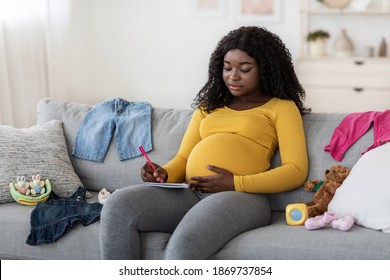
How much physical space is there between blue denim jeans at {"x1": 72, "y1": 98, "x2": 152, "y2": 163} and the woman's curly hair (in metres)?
0.32

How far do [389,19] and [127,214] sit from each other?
3846mm

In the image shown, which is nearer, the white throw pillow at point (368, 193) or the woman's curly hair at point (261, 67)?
the white throw pillow at point (368, 193)

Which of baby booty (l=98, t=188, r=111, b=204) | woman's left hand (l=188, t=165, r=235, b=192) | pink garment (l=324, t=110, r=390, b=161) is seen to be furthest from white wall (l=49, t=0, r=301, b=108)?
woman's left hand (l=188, t=165, r=235, b=192)

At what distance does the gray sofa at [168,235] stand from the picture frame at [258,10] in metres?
2.71

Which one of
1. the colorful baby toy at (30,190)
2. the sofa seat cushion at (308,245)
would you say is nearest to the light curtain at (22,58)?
the colorful baby toy at (30,190)

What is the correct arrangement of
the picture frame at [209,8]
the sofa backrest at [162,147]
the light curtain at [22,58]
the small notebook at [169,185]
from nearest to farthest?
the small notebook at [169,185] → the sofa backrest at [162,147] → the light curtain at [22,58] → the picture frame at [209,8]

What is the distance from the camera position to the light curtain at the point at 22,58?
4.32 metres

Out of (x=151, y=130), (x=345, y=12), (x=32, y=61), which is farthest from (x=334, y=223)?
(x=345, y=12)

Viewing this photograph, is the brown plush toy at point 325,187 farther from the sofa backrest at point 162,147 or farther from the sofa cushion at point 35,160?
the sofa cushion at point 35,160

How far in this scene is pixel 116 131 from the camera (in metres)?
2.88

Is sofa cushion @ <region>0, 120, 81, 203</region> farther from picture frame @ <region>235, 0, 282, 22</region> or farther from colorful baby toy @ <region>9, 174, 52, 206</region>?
picture frame @ <region>235, 0, 282, 22</region>

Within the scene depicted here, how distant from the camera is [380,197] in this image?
218 cm

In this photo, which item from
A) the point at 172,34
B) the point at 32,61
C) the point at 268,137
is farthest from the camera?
the point at 172,34

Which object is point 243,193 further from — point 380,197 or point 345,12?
point 345,12
